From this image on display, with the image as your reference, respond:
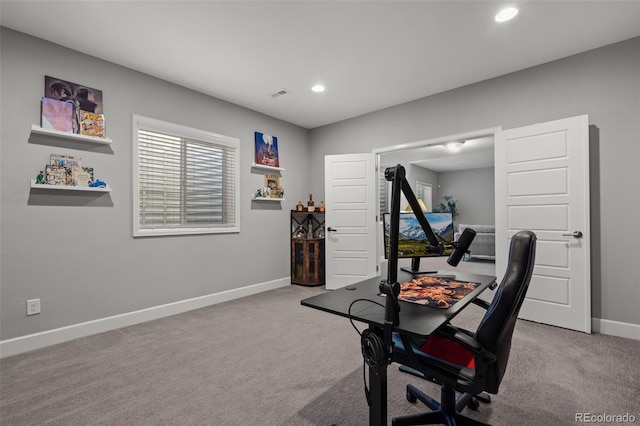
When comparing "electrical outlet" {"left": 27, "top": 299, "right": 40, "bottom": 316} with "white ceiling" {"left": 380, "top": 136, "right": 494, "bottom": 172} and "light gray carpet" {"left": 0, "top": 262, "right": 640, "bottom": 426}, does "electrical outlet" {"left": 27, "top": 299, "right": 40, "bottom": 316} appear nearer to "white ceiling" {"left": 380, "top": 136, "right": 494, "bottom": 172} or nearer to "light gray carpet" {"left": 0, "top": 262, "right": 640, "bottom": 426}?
"light gray carpet" {"left": 0, "top": 262, "right": 640, "bottom": 426}

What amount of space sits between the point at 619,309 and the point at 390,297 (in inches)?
118

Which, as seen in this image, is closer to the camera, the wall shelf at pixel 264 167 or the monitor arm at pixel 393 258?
the monitor arm at pixel 393 258

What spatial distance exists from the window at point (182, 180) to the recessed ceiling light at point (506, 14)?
126 inches

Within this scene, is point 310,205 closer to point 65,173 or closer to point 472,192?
point 65,173

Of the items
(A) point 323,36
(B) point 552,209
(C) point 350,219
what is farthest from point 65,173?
(B) point 552,209

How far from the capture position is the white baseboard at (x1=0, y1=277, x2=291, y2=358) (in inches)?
96.7

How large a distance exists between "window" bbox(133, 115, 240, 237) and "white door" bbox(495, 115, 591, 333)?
3.36 m

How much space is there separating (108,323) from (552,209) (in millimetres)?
4541

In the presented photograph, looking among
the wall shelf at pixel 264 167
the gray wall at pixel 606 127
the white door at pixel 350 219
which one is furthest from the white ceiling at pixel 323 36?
the white door at pixel 350 219

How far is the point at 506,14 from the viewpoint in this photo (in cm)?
233

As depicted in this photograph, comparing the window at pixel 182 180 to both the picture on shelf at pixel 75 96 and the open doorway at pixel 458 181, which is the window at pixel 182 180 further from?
the open doorway at pixel 458 181

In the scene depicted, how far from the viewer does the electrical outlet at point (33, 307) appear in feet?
8.23

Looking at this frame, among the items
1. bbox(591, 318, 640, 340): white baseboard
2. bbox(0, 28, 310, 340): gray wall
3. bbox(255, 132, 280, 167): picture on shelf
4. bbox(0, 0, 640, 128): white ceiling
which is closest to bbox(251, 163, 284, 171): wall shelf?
bbox(255, 132, 280, 167): picture on shelf

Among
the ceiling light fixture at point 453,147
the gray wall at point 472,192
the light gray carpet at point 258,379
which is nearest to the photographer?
the light gray carpet at point 258,379
